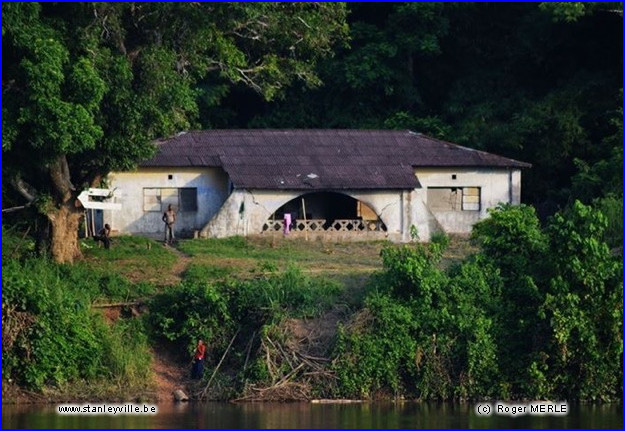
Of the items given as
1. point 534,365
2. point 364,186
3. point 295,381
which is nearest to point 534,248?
point 534,365

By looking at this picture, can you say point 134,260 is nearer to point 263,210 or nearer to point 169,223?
point 169,223

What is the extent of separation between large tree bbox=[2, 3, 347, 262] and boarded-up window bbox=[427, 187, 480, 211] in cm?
653

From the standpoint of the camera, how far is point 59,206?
3381cm

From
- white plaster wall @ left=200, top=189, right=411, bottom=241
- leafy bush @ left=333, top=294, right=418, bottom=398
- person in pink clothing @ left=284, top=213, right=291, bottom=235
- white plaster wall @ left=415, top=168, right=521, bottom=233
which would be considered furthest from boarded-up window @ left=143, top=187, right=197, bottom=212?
leafy bush @ left=333, top=294, right=418, bottom=398

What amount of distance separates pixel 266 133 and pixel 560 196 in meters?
6.88

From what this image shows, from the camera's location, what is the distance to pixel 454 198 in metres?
41.2

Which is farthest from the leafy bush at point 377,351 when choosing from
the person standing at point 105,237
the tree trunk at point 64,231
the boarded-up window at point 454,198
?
the boarded-up window at point 454,198

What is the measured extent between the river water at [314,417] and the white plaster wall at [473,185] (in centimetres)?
1075

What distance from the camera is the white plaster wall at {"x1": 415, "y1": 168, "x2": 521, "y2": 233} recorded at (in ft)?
134

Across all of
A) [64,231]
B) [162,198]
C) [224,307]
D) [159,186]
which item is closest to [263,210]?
[162,198]

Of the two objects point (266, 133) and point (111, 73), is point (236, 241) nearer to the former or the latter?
point (266, 133)

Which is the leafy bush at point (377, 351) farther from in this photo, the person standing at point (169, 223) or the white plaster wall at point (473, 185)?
the white plaster wall at point (473, 185)

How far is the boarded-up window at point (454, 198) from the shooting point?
135 ft

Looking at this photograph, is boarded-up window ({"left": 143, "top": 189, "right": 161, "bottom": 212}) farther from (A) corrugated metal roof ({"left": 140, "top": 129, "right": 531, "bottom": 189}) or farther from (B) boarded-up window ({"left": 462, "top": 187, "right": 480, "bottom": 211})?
(B) boarded-up window ({"left": 462, "top": 187, "right": 480, "bottom": 211})
